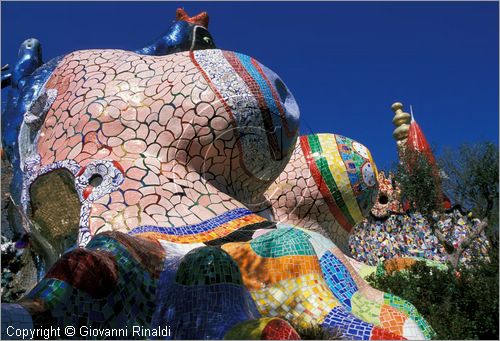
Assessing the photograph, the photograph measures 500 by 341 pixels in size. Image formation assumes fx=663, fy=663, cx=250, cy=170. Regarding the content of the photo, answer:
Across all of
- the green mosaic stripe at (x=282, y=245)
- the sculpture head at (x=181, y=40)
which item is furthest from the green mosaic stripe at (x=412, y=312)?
the sculpture head at (x=181, y=40)

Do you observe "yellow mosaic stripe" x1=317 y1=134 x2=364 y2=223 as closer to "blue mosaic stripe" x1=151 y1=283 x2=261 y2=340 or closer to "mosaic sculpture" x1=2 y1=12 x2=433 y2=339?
"mosaic sculpture" x1=2 y1=12 x2=433 y2=339

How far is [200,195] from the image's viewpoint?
6508 millimetres

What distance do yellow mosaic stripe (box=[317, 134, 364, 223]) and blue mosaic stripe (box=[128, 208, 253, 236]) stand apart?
375 cm

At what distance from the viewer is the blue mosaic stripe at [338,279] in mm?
5555

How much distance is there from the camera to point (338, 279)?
573cm

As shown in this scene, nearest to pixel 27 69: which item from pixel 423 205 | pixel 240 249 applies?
pixel 240 249

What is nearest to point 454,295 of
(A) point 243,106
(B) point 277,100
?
(B) point 277,100

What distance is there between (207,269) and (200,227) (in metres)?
1.89

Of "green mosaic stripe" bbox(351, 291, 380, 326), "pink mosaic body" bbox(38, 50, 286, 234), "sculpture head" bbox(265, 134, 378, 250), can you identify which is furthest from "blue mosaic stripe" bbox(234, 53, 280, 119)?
"sculpture head" bbox(265, 134, 378, 250)

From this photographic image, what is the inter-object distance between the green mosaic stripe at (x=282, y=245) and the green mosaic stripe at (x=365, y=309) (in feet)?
2.39

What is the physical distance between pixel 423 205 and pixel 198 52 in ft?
30.2

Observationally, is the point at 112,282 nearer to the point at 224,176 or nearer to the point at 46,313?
the point at 46,313

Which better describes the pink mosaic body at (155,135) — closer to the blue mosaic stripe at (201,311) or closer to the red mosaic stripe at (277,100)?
the red mosaic stripe at (277,100)

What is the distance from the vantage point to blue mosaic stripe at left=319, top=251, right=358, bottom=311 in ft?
18.2
